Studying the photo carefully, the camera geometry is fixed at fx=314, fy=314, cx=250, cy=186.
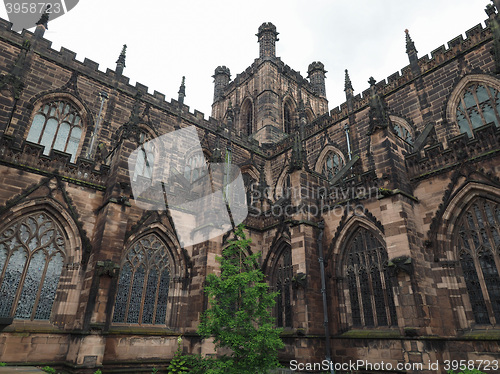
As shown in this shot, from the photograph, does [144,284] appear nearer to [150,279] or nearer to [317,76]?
[150,279]

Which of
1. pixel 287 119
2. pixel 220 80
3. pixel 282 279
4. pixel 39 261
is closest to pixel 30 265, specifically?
pixel 39 261

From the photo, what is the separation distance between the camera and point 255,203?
58.0ft

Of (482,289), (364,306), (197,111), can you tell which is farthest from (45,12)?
(482,289)

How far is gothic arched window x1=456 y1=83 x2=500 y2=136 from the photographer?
43.5ft

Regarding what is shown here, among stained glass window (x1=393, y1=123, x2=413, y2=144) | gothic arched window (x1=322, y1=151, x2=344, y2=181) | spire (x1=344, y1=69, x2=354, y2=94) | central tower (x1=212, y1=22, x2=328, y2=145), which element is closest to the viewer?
stained glass window (x1=393, y1=123, x2=413, y2=144)

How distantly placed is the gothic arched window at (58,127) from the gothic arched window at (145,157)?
119 inches

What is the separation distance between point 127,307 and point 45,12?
51.9 ft

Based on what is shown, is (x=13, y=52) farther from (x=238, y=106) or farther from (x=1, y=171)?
(x=238, y=106)

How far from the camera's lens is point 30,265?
1041 cm

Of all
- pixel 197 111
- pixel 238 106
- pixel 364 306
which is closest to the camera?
pixel 364 306

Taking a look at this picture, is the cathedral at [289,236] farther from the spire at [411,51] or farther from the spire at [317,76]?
the spire at [317,76]

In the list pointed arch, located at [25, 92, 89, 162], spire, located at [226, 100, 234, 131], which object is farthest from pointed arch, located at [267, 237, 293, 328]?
pointed arch, located at [25, 92, 89, 162]

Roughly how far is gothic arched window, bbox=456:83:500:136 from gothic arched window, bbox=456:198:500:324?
5344 millimetres

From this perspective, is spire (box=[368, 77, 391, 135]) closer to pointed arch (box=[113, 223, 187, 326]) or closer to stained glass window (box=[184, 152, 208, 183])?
pointed arch (box=[113, 223, 187, 326])
